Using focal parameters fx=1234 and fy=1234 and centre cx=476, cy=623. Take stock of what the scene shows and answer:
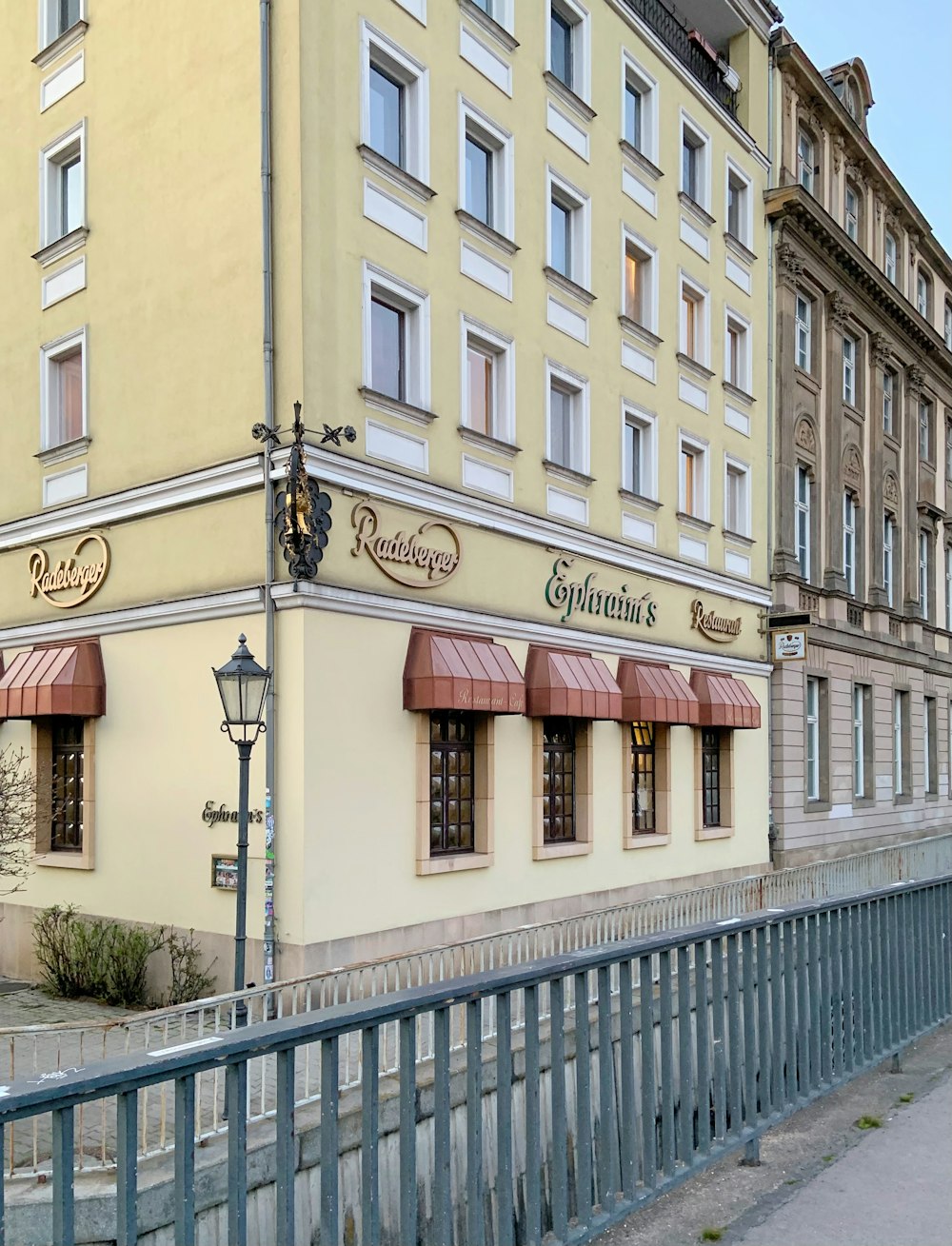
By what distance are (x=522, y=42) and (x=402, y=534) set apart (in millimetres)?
7669

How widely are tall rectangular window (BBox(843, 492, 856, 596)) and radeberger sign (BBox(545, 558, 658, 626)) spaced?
10.2m

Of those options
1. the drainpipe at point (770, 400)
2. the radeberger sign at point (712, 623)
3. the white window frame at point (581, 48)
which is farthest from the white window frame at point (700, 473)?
the white window frame at point (581, 48)

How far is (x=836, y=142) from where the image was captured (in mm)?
27859

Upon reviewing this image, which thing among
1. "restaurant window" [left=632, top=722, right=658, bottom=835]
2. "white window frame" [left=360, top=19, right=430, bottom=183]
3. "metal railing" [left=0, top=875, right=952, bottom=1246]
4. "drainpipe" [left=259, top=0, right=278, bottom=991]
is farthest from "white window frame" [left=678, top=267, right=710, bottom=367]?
"metal railing" [left=0, top=875, right=952, bottom=1246]

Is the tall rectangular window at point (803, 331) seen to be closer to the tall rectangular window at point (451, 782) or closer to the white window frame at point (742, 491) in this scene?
the white window frame at point (742, 491)

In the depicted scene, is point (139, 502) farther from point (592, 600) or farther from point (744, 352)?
point (744, 352)

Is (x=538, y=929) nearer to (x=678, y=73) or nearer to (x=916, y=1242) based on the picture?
(x=916, y=1242)

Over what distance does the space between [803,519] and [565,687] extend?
11.8m

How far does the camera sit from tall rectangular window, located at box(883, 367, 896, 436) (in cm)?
3117

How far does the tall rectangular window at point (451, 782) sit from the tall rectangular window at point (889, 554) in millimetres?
18520

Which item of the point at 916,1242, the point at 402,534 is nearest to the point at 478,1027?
the point at 916,1242

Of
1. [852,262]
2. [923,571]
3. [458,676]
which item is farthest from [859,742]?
[458,676]

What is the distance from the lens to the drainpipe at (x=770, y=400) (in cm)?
2350

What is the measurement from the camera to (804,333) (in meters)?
26.3
